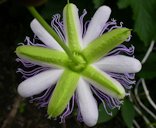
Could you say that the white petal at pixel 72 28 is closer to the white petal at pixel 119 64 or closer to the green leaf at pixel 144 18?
the white petal at pixel 119 64

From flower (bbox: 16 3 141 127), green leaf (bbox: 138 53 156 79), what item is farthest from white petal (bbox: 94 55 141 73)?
green leaf (bbox: 138 53 156 79)

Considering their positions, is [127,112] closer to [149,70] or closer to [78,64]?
[149,70]

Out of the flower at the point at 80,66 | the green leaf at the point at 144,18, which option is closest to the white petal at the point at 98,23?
the flower at the point at 80,66

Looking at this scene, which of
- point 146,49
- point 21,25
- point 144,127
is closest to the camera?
point 146,49

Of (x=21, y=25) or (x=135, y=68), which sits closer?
(x=135, y=68)

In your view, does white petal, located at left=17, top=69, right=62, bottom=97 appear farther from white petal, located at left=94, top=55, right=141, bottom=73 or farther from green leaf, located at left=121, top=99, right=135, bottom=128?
green leaf, located at left=121, top=99, right=135, bottom=128

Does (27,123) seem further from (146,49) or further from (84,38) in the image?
(84,38)

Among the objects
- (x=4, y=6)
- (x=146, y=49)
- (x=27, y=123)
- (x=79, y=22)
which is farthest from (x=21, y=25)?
(x=79, y=22)
